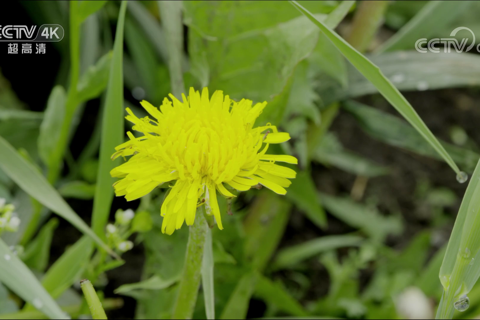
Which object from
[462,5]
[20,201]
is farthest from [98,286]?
[462,5]

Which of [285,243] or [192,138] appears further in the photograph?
[285,243]

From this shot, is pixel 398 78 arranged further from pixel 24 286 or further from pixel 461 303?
pixel 24 286

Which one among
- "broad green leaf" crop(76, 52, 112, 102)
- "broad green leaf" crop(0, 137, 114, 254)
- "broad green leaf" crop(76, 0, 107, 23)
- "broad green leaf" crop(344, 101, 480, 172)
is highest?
"broad green leaf" crop(76, 0, 107, 23)

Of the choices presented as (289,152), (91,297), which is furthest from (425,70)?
(91,297)

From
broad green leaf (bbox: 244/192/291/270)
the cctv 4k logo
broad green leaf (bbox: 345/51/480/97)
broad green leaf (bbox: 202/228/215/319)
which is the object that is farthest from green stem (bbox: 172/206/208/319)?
the cctv 4k logo

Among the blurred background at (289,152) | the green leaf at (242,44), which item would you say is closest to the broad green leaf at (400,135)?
the blurred background at (289,152)

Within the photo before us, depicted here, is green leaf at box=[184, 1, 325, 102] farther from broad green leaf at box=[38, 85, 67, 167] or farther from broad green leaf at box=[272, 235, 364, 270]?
broad green leaf at box=[272, 235, 364, 270]

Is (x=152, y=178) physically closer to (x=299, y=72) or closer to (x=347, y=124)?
(x=299, y=72)
